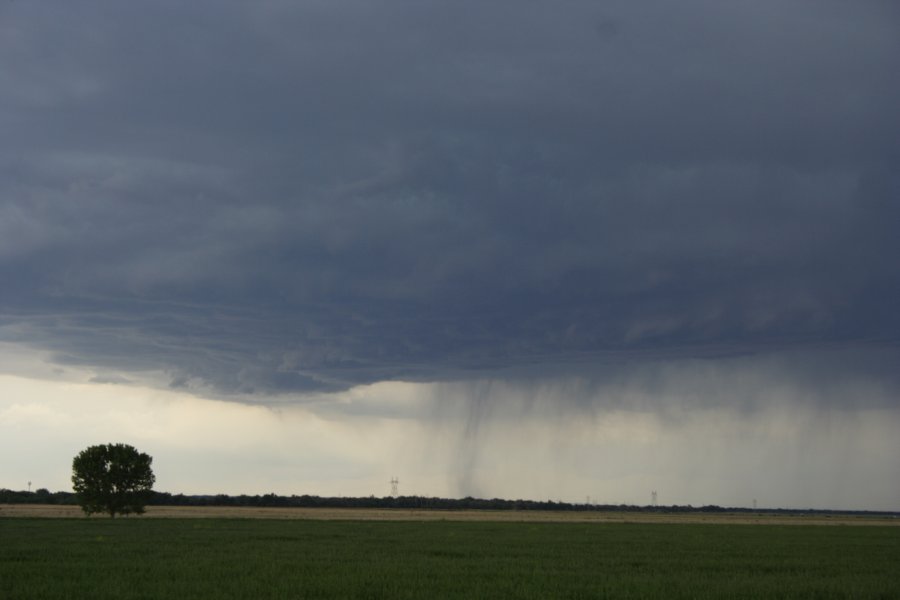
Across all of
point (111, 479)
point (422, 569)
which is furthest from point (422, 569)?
point (111, 479)

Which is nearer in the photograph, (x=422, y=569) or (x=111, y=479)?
(x=422, y=569)

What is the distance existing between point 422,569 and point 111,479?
3543 inches

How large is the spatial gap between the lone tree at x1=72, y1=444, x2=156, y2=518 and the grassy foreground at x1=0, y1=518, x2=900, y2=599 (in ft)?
196

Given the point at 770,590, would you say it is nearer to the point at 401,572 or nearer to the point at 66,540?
the point at 401,572

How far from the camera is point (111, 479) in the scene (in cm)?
11375

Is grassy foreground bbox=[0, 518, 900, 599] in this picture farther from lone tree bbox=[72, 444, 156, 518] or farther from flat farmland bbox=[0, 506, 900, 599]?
lone tree bbox=[72, 444, 156, 518]

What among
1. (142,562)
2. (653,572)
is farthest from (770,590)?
(142,562)

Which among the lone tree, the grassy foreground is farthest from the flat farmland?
the lone tree

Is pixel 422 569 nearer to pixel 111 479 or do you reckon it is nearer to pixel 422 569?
pixel 422 569

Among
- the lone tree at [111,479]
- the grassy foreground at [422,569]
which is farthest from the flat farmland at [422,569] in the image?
the lone tree at [111,479]

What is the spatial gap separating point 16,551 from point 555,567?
27.3 metres

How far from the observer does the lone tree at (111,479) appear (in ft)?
371

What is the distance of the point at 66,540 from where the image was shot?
54156mm

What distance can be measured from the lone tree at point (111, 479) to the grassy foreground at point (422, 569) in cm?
5970
